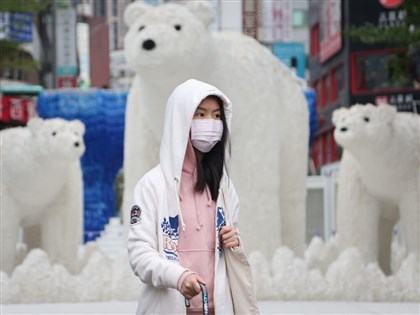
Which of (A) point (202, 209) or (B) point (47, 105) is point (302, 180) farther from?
(A) point (202, 209)

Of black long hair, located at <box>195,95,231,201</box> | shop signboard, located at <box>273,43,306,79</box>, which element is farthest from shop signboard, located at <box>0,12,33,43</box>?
black long hair, located at <box>195,95,231,201</box>

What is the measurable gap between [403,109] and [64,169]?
18.3 m

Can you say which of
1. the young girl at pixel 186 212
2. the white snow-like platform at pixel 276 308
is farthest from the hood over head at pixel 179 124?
the white snow-like platform at pixel 276 308

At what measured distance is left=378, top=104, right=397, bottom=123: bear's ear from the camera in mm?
7971

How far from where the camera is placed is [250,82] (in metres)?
7.96

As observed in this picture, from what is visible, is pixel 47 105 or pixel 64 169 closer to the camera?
pixel 64 169

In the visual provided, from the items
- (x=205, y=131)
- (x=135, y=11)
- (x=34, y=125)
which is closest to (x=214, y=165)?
(x=205, y=131)

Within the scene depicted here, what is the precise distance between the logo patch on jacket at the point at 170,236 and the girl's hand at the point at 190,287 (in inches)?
7.3

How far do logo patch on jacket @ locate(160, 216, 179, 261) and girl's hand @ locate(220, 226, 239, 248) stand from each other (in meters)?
0.14

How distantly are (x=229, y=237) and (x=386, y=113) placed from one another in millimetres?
4983

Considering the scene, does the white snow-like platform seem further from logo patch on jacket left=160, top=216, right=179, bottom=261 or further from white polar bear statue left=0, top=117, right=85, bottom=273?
logo patch on jacket left=160, top=216, right=179, bottom=261

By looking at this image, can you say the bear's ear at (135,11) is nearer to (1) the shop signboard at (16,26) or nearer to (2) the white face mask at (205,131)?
(2) the white face mask at (205,131)

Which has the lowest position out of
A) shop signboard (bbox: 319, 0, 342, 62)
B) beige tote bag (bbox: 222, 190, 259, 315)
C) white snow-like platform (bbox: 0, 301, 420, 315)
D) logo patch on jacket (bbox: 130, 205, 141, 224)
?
white snow-like platform (bbox: 0, 301, 420, 315)

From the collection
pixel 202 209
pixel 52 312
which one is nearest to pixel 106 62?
pixel 52 312
